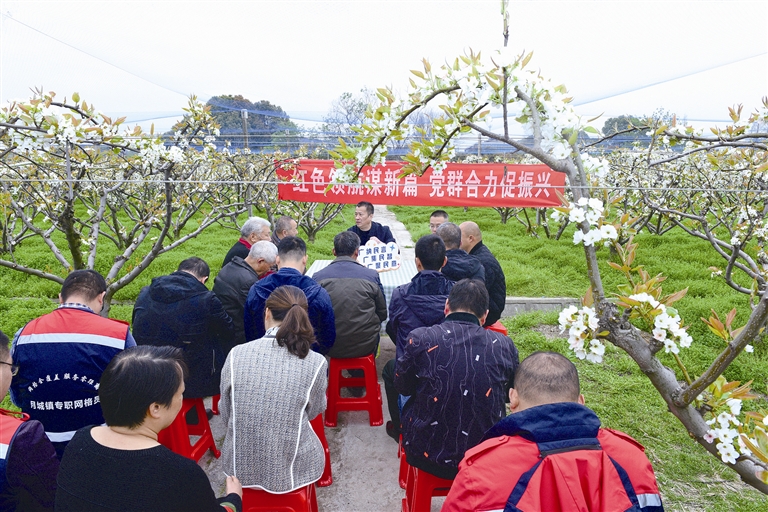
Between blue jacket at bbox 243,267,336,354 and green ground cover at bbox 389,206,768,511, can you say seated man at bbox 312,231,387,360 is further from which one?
green ground cover at bbox 389,206,768,511

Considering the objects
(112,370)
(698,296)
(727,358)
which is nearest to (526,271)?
(698,296)

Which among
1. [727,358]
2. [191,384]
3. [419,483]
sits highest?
[727,358]

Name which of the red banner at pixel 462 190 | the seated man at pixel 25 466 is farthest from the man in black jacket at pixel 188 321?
the red banner at pixel 462 190

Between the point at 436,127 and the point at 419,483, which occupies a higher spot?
the point at 436,127

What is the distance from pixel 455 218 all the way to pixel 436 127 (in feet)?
36.8

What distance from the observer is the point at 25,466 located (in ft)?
4.70

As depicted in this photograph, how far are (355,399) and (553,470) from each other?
7.82ft

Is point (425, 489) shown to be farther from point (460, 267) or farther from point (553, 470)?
point (460, 267)

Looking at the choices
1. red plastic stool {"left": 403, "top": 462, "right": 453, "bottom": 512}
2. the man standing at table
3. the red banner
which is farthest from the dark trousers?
the red banner

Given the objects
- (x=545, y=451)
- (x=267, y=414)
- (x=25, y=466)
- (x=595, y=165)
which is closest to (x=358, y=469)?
(x=267, y=414)

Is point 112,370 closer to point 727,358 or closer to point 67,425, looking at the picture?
point 67,425

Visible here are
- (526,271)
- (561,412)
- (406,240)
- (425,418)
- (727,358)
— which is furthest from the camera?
(406,240)

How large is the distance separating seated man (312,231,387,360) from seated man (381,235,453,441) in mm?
302

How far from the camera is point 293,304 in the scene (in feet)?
7.27
